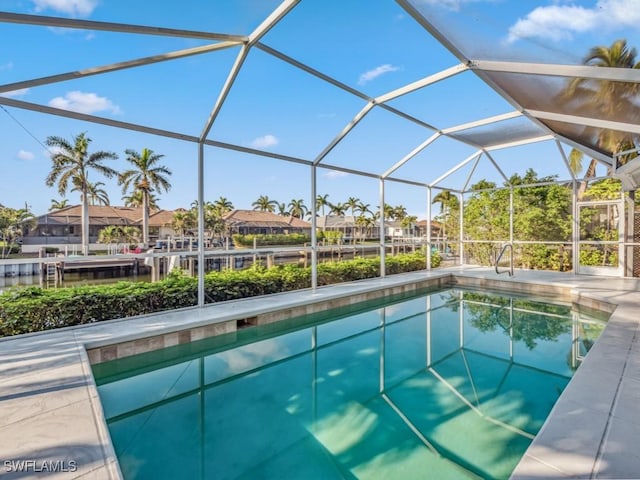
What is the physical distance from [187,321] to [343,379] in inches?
86.8

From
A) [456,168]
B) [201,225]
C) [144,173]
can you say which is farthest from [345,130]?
[144,173]

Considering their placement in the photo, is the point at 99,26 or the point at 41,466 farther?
the point at 99,26

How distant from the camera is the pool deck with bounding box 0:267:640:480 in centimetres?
183

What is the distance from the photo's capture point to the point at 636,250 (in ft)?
27.9

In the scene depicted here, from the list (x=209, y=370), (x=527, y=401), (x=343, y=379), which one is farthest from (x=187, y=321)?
(x=527, y=401)

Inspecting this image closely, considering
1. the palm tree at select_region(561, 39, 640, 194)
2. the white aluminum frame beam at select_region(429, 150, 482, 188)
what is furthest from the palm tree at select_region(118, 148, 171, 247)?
the palm tree at select_region(561, 39, 640, 194)

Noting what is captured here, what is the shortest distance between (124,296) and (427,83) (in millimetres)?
5219

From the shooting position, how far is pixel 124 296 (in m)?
4.89

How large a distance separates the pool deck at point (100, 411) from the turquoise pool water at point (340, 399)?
367 millimetres

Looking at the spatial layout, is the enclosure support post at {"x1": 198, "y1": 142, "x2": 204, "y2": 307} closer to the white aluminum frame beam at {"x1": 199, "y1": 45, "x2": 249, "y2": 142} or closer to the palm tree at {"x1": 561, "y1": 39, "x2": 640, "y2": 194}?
the white aluminum frame beam at {"x1": 199, "y1": 45, "x2": 249, "y2": 142}

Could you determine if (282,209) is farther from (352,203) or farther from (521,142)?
(521,142)

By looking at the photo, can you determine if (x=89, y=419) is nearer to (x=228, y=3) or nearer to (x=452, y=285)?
(x=228, y=3)

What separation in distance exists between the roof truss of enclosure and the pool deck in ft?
7.85

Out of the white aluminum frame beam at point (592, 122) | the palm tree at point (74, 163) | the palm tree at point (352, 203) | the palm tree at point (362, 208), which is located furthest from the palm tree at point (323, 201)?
the white aluminum frame beam at point (592, 122)
